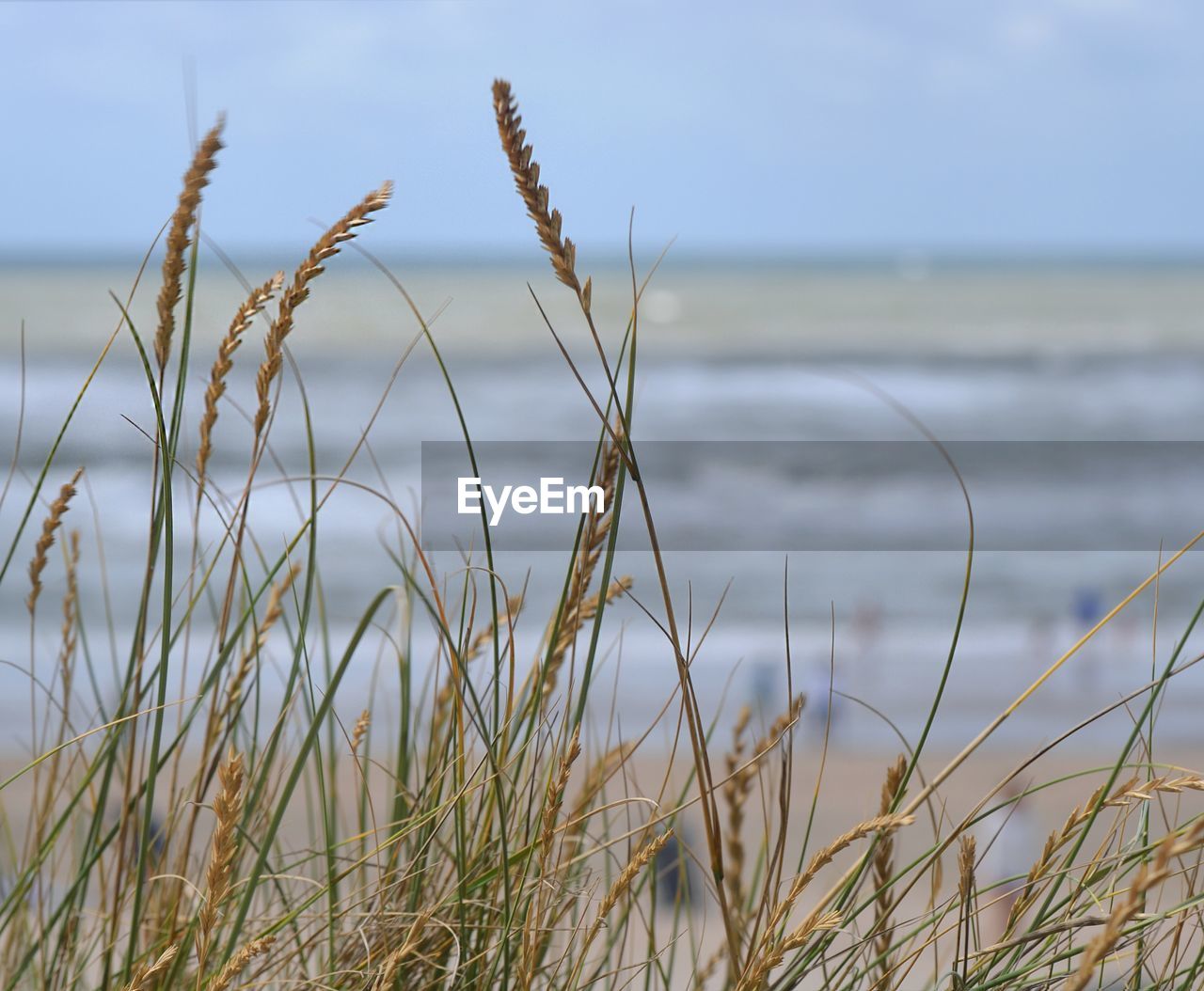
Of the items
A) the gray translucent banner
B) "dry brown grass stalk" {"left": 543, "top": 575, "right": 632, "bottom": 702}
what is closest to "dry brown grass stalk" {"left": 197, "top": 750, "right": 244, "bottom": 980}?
"dry brown grass stalk" {"left": 543, "top": 575, "right": 632, "bottom": 702}

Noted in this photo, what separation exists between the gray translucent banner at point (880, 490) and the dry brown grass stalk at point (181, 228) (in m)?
8.71

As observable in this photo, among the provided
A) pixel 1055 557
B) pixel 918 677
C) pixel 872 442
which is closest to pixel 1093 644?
pixel 918 677

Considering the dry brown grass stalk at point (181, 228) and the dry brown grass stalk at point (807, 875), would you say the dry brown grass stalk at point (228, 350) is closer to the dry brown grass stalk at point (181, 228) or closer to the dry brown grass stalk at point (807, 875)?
the dry brown grass stalk at point (181, 228)

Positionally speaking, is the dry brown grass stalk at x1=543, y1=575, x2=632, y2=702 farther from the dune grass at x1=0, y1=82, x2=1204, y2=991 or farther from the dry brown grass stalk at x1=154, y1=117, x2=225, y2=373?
the dry brown grass stalk at x1=154, y1=117, x2=225, y2=373

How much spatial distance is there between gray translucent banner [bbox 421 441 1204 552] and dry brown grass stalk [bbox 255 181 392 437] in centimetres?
870

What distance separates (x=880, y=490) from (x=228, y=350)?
11.5 m

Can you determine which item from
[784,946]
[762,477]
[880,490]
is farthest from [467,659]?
[762,477]

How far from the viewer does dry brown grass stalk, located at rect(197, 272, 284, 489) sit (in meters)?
0.67

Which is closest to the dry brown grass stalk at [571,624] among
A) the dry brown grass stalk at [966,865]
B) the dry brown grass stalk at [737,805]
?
the dry brown grass stalk at [737,805]

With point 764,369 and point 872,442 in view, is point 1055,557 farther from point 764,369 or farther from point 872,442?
point 764,369

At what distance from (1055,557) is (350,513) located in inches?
236

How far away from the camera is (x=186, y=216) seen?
0.67 metres

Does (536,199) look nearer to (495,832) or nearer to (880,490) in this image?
(495,832)

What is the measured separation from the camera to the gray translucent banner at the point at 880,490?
10.8 metres
